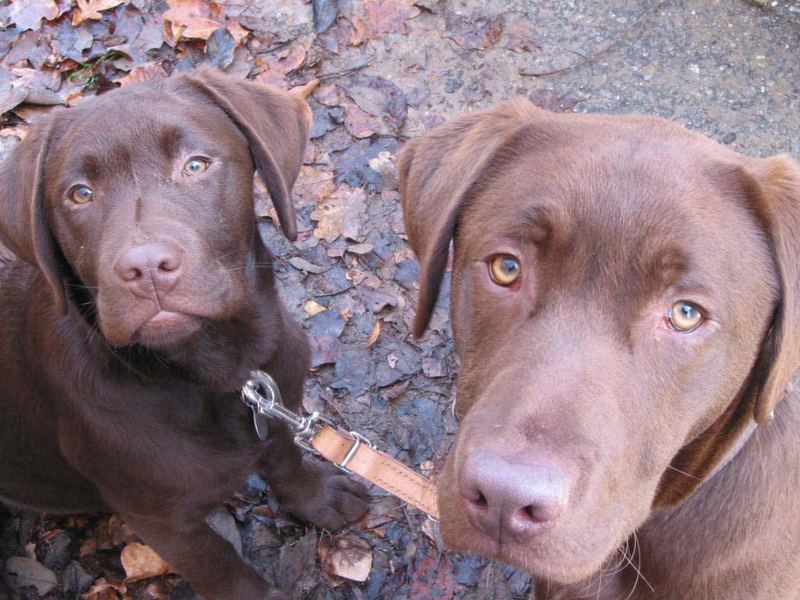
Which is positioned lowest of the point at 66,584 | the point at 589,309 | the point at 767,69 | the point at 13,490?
the point at 66,584

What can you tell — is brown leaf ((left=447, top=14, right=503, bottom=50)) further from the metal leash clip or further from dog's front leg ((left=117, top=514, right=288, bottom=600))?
dog's front leg ((left=117, top=514, right=288, bottom=600))

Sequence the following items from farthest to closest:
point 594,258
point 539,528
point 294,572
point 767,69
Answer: point 767,69 → point 294,572 → point 594,258 → point 539,528

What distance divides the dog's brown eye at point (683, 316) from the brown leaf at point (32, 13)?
5061 mm

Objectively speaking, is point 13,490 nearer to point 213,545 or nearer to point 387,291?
point 213,545

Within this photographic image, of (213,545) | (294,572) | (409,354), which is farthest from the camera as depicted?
(409,354)

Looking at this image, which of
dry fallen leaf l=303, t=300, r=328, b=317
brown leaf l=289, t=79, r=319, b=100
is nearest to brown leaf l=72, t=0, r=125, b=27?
brown leaf l=289, t=79, r=319, b=100

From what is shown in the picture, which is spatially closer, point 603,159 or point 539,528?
point 539,528

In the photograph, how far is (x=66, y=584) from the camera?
3.70 metres

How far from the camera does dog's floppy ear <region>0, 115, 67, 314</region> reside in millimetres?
2656

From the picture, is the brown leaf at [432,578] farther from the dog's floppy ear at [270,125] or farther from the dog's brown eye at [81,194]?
the dog's brown eye at [81,194]

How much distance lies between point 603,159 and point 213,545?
2.18 meters

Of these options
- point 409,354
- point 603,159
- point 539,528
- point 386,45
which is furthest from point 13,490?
point 386,45

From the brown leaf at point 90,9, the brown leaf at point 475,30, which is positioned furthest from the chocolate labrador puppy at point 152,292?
the brown leaf at point 90,9

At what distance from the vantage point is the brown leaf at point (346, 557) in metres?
3.56
